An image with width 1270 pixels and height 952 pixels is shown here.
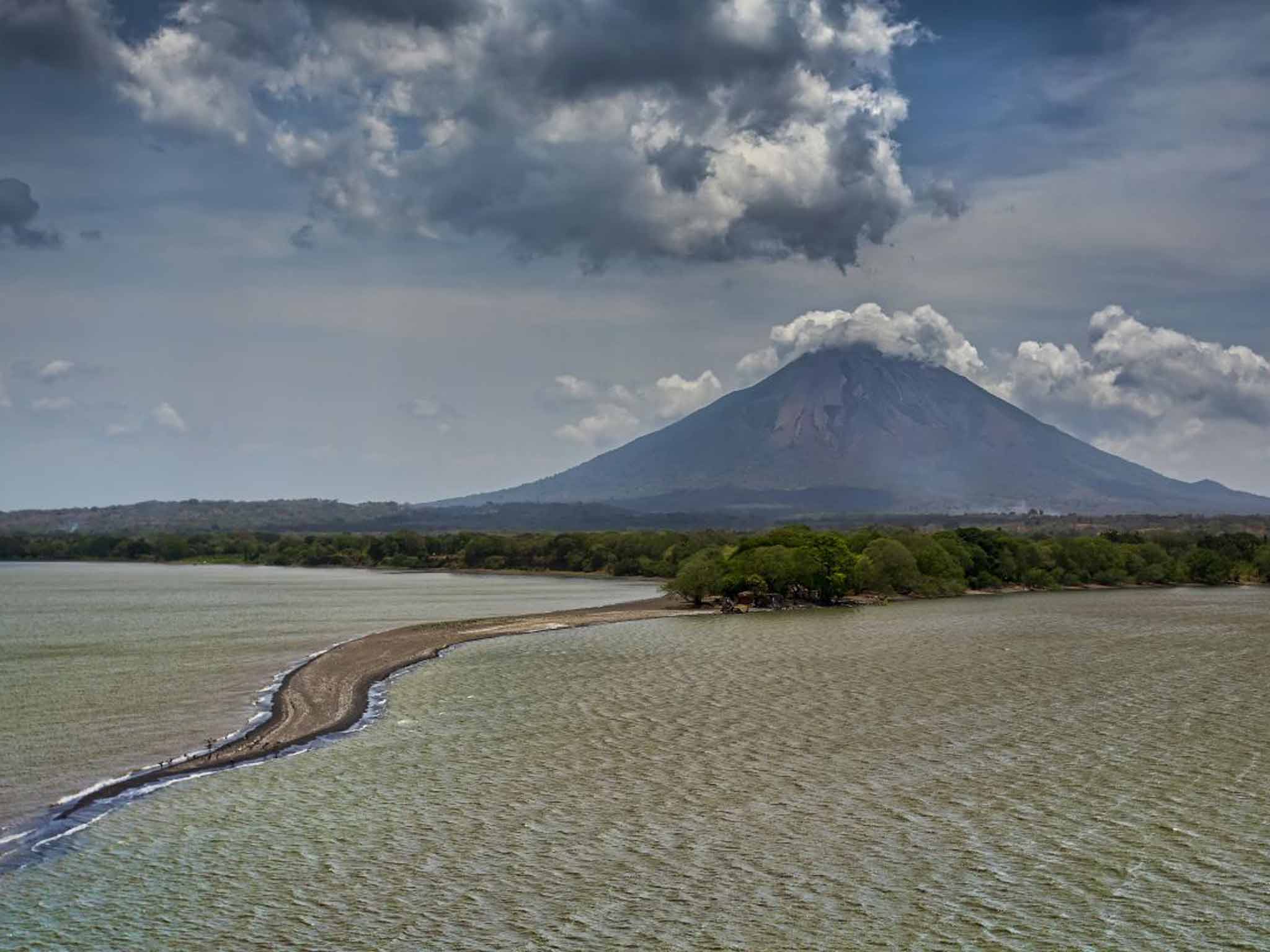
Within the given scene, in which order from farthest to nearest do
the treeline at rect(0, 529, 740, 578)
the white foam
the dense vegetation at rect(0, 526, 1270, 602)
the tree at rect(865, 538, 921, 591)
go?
the treeline at rect(0, 529, 740, 578) → the tree at rect(865, 538, 921, 591) → the dense vegetation at rect(0, 526, 1270, 602) → the white foam

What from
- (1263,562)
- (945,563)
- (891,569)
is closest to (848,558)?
(891,569)

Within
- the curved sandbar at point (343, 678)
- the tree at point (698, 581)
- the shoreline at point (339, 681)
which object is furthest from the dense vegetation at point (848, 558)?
the curved sandbar at point (343, 678)

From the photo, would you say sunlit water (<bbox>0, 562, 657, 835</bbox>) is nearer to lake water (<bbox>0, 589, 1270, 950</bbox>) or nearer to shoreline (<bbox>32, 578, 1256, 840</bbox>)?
shoreline (<bbox>32, 578, 1256, 840</bbox>)

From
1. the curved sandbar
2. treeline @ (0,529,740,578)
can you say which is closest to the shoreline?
the curved sandbar

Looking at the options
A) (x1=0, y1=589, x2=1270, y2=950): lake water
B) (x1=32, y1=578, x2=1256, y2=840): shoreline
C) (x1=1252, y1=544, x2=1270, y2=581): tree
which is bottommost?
(x1=0, y1=589, x2=1270, y2=950): lake water

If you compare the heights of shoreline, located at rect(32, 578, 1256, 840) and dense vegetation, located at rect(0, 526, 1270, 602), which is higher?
dense vegetation, located at rect(0, 526, 1270, 602)

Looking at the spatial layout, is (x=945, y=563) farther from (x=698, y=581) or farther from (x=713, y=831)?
(x=713, y=831)

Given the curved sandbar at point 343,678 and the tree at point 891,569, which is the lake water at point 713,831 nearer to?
the curved sandbar at point 343,678
